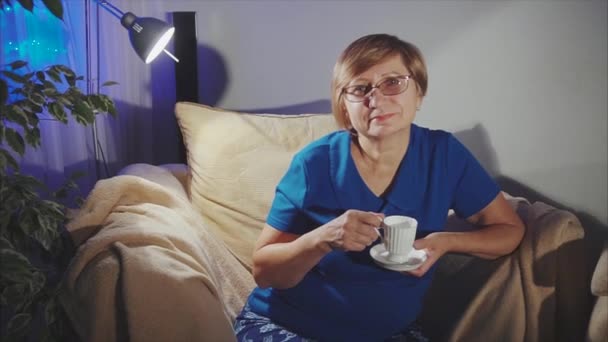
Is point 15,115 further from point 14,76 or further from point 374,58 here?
point 374,58

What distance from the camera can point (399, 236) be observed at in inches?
35.1

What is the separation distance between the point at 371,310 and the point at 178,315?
438mm

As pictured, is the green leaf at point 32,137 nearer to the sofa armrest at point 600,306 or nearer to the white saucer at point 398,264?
the white saucer at point 398,264

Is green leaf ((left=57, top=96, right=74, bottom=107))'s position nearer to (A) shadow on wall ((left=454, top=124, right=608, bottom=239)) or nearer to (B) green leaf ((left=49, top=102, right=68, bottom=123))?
(B) green leaf ((left=49, top=102, right=68, bottom=123))

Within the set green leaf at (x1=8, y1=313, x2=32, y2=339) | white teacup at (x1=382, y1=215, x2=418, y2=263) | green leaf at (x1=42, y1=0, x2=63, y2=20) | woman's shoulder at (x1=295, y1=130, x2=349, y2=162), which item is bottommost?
green leaf at (x1=8, y1=313, x2=32, y2=339)

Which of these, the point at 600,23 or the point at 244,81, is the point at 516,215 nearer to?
the point at 600,23

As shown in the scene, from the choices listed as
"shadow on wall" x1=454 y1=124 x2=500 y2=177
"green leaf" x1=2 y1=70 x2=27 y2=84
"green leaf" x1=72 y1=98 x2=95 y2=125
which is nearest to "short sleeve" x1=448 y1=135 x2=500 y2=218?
"shadow on wall" x1=454 y1=124 x2=500 y2=177

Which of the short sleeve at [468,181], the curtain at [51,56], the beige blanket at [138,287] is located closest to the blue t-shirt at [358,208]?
the short sleeve at [468,181]

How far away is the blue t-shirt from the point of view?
3.64ft

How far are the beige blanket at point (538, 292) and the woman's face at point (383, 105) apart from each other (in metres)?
0.39

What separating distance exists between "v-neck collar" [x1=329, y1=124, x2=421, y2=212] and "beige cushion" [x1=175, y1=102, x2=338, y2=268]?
16.7 inches

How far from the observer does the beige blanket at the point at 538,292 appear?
1072 millimetres

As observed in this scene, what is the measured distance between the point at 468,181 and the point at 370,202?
24 centimetres

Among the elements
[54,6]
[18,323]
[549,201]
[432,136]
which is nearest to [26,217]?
[18,323]
